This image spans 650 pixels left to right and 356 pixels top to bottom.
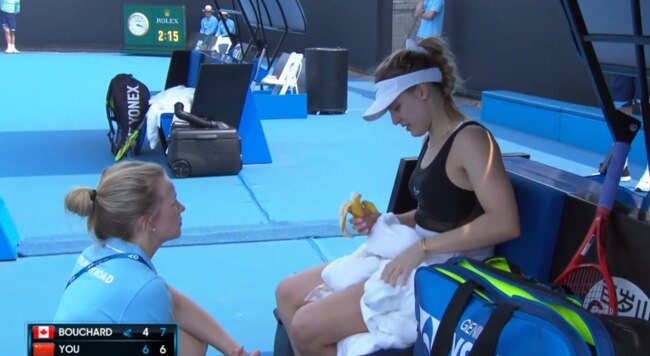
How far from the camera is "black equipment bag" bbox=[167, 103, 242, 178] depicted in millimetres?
7039

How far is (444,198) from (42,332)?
4.84 ft

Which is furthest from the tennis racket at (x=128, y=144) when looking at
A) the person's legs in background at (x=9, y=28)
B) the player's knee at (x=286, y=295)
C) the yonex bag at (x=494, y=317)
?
the person's legs in background at (x=9, y=28)

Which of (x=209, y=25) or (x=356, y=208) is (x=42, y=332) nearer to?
(x=356, y=208)

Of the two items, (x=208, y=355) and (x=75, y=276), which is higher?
(x=75, y=276)

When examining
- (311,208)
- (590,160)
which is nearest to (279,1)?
(590,160)

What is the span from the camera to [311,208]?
19.8 feet

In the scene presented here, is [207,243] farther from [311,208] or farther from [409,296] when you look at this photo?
[409,296]

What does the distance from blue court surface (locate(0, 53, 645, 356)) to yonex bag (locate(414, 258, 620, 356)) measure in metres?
1.46

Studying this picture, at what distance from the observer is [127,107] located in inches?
307

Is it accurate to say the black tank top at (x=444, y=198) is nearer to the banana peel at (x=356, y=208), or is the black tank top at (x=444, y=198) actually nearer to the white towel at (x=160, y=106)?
the banana peel at (x=356, y=208)

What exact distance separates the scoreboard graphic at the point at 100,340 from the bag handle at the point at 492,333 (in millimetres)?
739

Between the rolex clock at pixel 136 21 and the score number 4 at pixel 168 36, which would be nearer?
the rolex clock at pixel 136 21

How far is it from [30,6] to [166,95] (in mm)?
17462

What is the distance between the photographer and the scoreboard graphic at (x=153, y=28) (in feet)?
77.8
